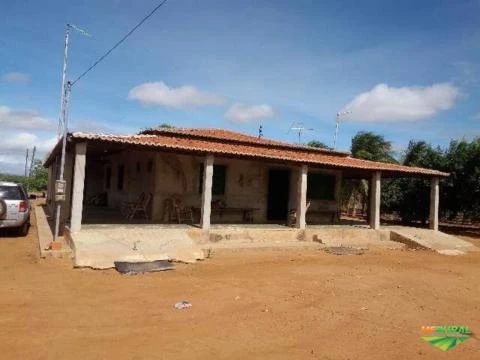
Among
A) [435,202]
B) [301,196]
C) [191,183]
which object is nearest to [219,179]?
[191,183]

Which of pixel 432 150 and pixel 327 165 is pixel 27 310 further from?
pixel 432 150

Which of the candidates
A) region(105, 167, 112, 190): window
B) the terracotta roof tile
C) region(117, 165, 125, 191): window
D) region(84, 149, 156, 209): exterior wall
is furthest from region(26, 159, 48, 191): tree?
the terracotta roof tile

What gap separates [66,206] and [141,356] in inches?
416

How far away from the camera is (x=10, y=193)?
11711 millimetres

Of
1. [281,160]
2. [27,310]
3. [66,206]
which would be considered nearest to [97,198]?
[66,206]

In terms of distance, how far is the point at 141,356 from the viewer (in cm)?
432

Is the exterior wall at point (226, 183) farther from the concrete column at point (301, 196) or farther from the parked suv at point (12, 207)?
the parked suv at point (12, 207)

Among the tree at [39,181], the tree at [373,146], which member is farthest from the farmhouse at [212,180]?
the tree at [39,181]

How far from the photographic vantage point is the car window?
37.8ft

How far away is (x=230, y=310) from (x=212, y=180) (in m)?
8.68

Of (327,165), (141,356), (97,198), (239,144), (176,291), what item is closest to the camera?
(141,356)

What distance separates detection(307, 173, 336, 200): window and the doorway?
99 centimetres

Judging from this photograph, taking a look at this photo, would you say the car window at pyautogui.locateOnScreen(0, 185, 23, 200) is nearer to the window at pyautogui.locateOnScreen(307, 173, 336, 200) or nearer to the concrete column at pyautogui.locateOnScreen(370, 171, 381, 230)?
Answer: the window at pyautogui.locateOnScreen(307, 173, 336, 200)

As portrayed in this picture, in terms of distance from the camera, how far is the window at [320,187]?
1739 centimetres
